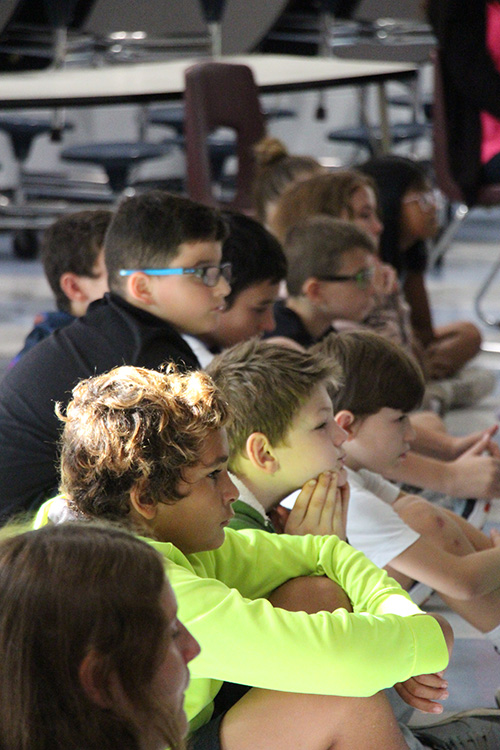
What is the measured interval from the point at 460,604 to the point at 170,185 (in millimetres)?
4724

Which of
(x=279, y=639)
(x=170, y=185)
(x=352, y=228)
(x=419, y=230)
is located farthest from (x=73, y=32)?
(x=279, y=639)

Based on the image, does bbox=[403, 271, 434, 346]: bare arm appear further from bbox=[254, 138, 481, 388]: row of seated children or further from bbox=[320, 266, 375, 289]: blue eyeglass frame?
bbox=[320, 266, 375, 289]: blue eyeglass frame

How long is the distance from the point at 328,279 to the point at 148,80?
1.86 metres

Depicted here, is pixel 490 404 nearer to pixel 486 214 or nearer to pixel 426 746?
pixel 426 746

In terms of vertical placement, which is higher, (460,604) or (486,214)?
(460,604)

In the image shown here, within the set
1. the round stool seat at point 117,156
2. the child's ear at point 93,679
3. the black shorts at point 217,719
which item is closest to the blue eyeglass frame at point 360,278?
the black shorts at point 217,719

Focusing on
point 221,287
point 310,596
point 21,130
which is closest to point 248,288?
point 221,287

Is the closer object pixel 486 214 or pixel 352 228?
pixel 352 228

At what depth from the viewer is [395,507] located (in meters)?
1.80

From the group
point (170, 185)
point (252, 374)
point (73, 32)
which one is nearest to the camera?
point (252, 374)

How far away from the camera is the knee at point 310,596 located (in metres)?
1.31

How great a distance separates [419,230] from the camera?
3.32 meters

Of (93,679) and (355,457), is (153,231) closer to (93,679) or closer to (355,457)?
(355,457)

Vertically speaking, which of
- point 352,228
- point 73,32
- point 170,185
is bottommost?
point 170,185
